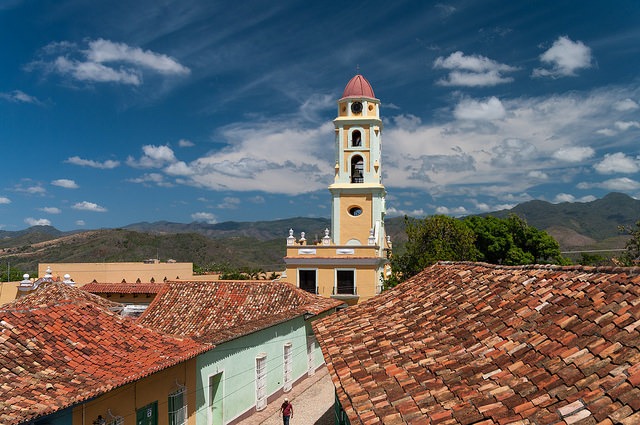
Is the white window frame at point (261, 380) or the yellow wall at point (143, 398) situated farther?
the white window frame at point (261, 380)

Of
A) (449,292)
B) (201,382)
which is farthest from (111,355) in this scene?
(449,292)

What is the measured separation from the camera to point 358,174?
93.5 feet

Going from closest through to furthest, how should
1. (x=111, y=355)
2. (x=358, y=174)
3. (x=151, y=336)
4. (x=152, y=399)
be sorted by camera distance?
(x=111, y=355) → (x=152, y=399) → (x=151, y=336) → (x=358, y=174)

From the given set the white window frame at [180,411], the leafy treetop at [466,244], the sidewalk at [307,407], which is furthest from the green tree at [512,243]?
the white window frame at [180,411]

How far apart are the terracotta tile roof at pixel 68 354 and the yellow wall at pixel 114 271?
24.5 meters

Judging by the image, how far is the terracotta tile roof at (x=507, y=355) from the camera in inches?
145

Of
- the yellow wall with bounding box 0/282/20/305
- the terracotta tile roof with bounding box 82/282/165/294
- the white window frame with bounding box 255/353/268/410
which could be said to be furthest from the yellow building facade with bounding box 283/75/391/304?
the yellow wall with bounding box 0/282/20/305

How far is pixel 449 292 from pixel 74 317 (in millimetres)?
6644

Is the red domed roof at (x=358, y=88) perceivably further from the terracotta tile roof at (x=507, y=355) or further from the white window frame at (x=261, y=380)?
the terracotta tile roof at (x=507, y=355)

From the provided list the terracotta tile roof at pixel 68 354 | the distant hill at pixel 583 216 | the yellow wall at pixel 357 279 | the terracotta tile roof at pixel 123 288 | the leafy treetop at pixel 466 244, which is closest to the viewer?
the terracotta tile roof at pixel 68 354

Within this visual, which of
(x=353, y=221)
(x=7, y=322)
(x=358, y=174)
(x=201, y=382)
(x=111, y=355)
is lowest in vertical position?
(x=201, y=382)

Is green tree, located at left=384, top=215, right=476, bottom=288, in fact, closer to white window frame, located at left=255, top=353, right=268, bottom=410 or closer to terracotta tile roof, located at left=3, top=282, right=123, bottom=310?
white window frame, located at left=255, top=353, right=268, bottom=410

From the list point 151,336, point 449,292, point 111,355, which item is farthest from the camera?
point 151,336

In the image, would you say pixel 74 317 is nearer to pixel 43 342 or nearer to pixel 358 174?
pixel 43 342
